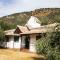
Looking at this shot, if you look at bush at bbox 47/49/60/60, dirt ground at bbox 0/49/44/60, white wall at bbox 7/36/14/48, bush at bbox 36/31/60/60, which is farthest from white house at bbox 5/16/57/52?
bush at bbox 47/49/60/60

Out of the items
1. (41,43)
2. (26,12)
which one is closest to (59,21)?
(41,43)

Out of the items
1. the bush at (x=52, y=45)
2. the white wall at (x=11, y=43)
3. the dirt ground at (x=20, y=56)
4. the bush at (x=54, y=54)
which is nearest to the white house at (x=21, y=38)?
the white wall at (x=11, y=43)

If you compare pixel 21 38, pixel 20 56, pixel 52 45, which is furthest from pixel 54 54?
pixel 21 38

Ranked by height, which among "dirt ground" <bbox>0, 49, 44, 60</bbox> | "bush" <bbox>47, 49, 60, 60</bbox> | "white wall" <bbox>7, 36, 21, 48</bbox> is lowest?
"dirt ground" <bbox>0, 49, 44, 60</bbox>

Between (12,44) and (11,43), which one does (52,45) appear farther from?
(11,43)

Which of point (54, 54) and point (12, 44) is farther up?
point (54, 54)

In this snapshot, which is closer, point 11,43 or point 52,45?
point 52,45

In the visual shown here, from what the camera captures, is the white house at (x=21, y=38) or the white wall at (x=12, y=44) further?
the white wall at (x=12, y=44)

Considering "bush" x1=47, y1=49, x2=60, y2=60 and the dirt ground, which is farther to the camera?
the dirt ground

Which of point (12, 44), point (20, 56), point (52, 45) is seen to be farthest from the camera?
point (12, 44)

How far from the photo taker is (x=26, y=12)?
91688mm

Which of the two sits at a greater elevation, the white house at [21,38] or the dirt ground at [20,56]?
the white house at [21,38]

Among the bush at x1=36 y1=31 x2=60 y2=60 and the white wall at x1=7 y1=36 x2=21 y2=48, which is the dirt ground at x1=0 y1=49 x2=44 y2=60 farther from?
the white wall at x1=7 y1=36 x2=21 y2=48

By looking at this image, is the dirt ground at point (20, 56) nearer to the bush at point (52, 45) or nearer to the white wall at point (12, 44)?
the bush at point (52, 45)
